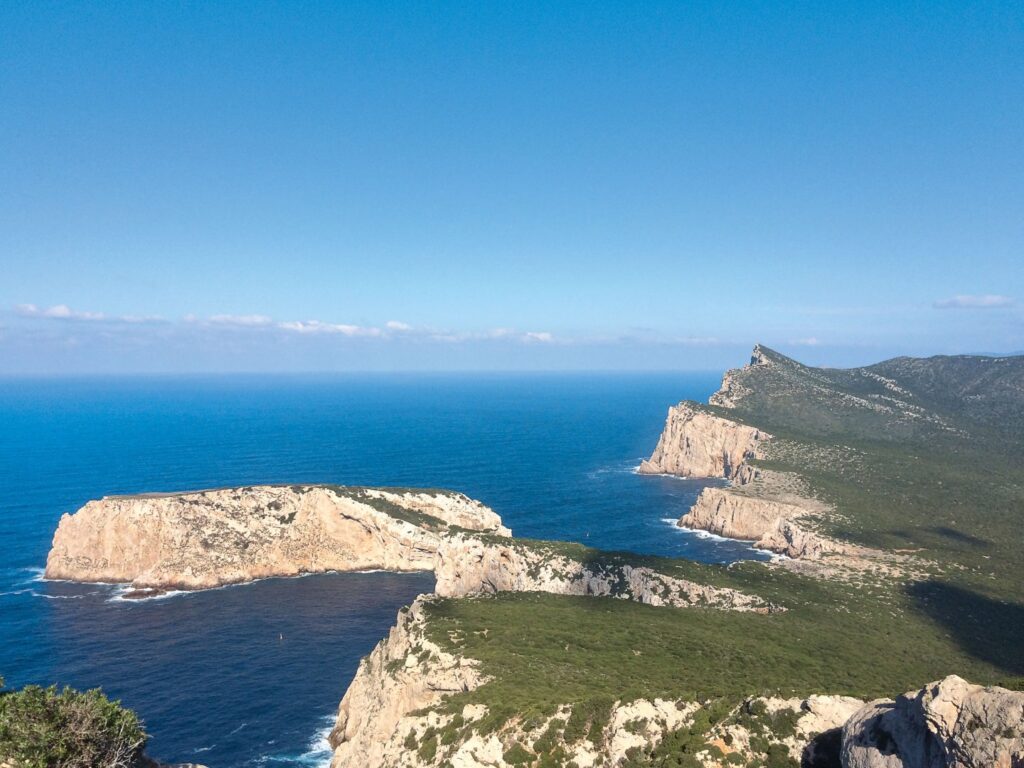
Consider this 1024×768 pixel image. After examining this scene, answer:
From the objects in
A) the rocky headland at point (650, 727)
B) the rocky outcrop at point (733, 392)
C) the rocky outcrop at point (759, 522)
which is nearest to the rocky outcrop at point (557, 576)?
the rocky headland at point (650, 727)

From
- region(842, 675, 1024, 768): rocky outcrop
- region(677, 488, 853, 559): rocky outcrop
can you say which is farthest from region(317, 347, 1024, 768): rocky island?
region(677, 488, 853, 559): rocky outcrop

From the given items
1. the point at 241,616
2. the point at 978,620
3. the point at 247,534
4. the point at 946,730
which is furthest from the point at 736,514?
the point at 946,730

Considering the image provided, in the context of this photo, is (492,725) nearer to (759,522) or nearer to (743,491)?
(759,522)

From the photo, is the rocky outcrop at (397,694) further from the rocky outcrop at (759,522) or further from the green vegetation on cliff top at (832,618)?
the rocky outcrop at (759,522)

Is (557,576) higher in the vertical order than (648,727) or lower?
lower

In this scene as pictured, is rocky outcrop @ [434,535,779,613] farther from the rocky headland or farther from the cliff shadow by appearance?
the rocky headland

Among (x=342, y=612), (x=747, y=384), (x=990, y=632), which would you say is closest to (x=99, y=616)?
(x=342, y=612)

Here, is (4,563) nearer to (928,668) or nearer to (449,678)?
(449,678)
